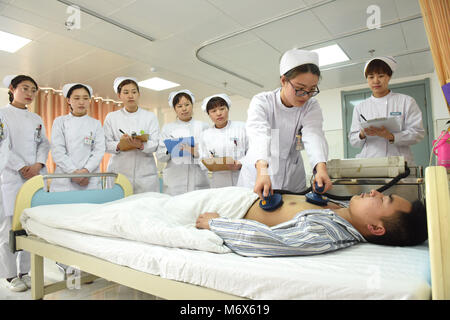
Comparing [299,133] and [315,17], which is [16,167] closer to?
[299,133]

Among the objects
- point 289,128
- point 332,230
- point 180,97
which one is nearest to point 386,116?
point 289,128

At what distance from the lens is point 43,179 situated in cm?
216

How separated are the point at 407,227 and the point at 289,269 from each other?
0.56m

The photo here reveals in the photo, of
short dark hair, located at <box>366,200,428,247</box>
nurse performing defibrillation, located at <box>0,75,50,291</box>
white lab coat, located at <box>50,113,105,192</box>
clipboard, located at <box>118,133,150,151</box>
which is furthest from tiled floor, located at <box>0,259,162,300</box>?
short dark hair, located at <box>366,200,428,247</box>

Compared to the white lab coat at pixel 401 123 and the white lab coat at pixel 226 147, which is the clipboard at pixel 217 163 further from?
the white lab coat at pixel 401 123

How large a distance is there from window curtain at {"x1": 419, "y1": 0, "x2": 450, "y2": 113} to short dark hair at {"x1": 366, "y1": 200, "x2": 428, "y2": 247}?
0.75 metres

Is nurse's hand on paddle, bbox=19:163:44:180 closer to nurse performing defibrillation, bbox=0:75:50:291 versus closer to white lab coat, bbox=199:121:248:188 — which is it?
nurse performing defibrillation, bbox=0:75:50:291

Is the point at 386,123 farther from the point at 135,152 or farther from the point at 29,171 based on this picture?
the point at 29,171

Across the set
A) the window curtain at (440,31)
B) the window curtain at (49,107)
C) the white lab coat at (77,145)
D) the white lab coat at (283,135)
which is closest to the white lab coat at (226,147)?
the white lab coat at (283,135)

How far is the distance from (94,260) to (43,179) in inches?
43.3

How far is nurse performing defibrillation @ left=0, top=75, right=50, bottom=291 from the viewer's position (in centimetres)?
227

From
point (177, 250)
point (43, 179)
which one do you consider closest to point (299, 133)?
point (177, 250)

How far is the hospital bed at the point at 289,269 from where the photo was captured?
745 mm

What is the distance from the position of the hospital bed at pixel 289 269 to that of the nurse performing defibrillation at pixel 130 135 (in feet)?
4.43
